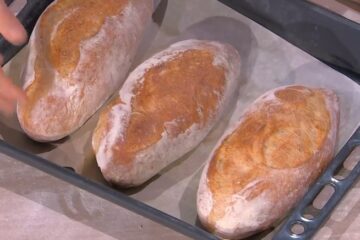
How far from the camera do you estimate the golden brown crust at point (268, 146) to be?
0.86 metres

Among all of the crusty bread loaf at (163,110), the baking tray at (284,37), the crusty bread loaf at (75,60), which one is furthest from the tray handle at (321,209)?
the crusty bread loaf at (75,60)

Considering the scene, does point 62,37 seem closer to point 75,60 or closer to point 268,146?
point 75,60

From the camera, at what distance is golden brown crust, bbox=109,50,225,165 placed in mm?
910

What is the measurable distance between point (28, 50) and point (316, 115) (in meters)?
0.46

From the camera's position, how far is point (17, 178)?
0.97 meters

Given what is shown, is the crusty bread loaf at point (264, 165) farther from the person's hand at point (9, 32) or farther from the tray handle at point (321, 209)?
the person's hand at point (9, 32)

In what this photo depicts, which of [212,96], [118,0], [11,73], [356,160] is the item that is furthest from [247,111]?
[11,73]

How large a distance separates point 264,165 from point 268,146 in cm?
3

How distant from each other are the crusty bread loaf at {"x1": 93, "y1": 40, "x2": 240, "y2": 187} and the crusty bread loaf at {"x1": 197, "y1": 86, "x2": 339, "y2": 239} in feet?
0.20

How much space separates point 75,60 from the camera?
3.19 feet

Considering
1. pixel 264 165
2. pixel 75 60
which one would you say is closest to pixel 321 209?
pixel 264 165

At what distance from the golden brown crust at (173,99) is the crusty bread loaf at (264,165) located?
0.06 m

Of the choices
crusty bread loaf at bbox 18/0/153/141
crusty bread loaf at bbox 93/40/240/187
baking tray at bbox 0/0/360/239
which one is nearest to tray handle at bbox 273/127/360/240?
baking tray at bbox 0/0/360/239

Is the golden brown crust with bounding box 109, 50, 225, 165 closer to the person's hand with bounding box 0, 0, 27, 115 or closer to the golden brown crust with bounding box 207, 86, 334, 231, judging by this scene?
the golden brown crust with bounding box 207, 86, 334, 231
